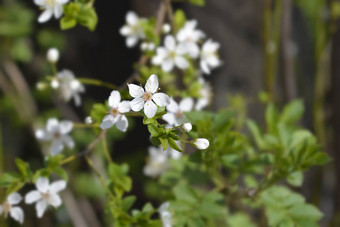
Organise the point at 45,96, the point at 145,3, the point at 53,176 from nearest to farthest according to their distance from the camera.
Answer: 1. the point at 145,3
2. the point at 53,176
3. the point at 45,96

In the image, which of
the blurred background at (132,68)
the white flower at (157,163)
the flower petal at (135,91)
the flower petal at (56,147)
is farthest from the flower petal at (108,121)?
the blurred background at (132,68)

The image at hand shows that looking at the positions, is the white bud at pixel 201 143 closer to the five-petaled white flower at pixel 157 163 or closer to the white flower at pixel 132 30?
the white flower at pixel 132 30

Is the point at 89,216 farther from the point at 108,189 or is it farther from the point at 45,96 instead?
the point at 108,189

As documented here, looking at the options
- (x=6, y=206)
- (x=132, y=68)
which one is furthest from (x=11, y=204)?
(x=132, y=68)

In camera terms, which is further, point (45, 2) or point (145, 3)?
point (145, 3)

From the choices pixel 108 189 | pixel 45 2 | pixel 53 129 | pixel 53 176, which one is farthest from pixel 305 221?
pixel 53 176
